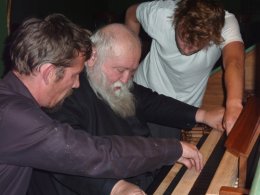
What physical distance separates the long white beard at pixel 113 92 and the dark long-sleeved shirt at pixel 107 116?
0.02m

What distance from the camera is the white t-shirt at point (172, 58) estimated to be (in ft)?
6.57

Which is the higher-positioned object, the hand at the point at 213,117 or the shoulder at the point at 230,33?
the shoulder at the point at 230,33

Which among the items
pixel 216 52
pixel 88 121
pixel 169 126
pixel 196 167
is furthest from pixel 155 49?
pixel 196 167

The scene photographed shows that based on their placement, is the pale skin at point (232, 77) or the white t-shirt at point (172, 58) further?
the white t-shirt at point (172, 58)

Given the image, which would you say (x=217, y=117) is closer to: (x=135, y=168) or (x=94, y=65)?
(x=94, y=65)

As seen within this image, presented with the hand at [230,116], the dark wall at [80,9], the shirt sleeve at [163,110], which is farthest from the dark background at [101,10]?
the hand at [230,116]

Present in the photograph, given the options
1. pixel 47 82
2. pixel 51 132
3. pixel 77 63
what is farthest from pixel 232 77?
pixel 51 132

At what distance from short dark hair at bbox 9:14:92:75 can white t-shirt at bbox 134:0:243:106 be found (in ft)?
2.82

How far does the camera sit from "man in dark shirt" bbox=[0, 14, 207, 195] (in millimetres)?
953

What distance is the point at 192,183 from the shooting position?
3.93 ft

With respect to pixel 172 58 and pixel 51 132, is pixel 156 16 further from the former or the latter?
pixel 51 132

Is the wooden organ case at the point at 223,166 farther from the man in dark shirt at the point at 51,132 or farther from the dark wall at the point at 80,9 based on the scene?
the dark wall at the point at 80,9

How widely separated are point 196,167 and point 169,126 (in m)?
0.60

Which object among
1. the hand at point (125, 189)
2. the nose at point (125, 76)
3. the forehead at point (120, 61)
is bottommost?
the hand at point (125, 189)
